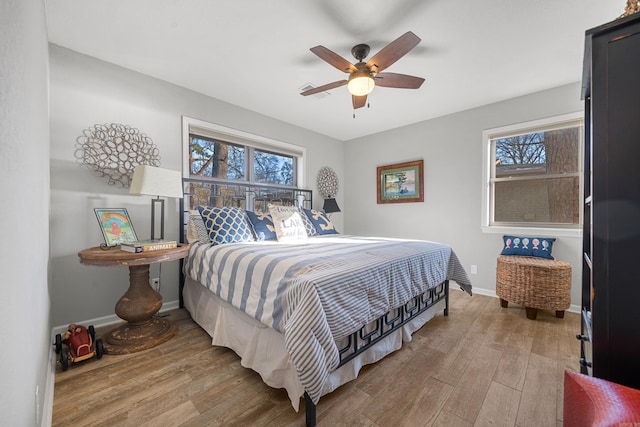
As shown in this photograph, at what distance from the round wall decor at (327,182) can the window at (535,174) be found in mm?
2328

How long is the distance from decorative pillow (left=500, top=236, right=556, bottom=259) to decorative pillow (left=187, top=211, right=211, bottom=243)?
3.39 metres

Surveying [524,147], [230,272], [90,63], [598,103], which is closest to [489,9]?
[598,103]

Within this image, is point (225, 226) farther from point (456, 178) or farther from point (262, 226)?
point (456, 178)

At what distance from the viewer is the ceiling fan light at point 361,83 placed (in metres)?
1.96

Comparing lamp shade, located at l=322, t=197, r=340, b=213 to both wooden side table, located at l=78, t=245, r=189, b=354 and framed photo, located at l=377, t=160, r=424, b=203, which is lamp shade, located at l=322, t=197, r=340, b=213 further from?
wooden side table, located at l=78, t=245, r=189, b=354

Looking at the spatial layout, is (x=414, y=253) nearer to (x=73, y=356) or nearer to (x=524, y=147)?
(x=524, y=147)

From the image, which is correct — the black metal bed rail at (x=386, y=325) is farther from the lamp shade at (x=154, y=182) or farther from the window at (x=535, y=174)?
the lamp shade at (x=154, y=182)

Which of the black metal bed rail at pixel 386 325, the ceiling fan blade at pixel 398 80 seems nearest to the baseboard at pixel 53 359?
the black metal bed rail at pixel 386 325

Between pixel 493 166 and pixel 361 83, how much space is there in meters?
2.37

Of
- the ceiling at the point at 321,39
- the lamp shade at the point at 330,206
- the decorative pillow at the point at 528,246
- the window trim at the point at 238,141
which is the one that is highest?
the ceiling at the point at 321,39

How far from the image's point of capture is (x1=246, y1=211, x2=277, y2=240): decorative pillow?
105 inches

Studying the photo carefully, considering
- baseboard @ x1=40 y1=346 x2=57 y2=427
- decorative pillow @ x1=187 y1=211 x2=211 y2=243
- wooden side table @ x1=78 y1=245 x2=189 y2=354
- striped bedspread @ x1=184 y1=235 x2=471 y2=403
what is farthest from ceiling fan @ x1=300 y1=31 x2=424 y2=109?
baseboard @ x1=40 y1=346 x2=57 y2=427

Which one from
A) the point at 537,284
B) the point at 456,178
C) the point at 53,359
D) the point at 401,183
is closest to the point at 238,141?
the point at 401,183

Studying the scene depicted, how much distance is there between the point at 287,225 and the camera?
271cm
